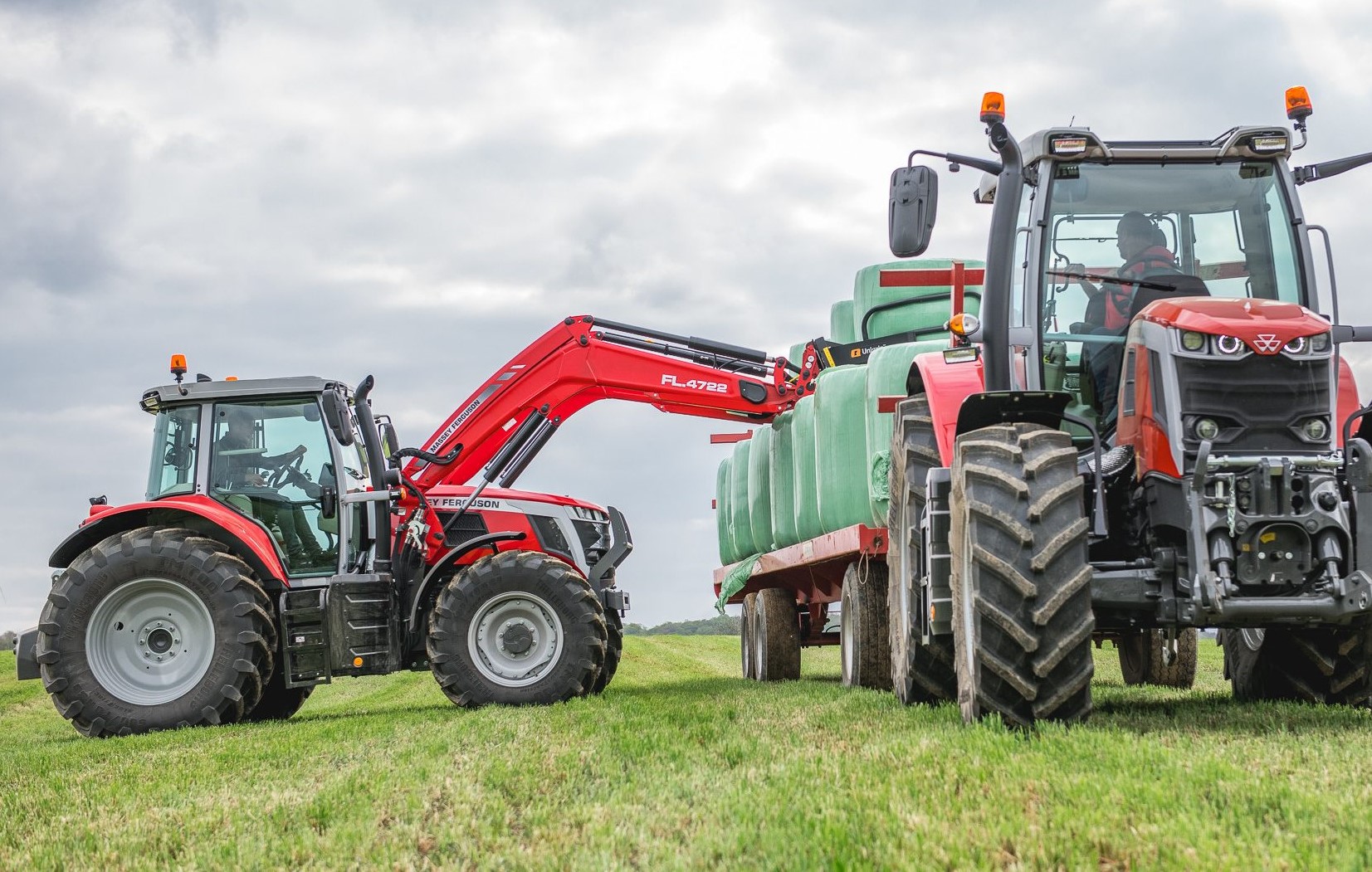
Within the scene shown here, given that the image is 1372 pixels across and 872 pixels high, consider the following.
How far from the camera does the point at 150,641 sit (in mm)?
9789

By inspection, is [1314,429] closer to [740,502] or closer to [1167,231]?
[1167,231]

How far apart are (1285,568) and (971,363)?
2328mm

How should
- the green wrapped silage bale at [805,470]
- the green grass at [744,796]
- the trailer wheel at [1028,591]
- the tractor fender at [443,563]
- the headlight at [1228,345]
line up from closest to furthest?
the green grass at [744,796]
the trailer wheel at [1028,591]
the headlight at [1228,345]
the tractor fender at [443,563]
the green wrapped silage bale at [805,470]

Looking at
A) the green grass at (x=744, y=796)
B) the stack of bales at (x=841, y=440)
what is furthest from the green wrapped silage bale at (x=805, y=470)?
the green grass at (x=744, y=796)

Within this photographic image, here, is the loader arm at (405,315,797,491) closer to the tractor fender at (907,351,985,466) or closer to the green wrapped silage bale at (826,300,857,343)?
the green wrapped silage bale at (826,300,857,343)

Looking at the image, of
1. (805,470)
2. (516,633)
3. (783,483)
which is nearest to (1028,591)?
(516,633)

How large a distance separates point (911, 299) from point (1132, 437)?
6.15 m

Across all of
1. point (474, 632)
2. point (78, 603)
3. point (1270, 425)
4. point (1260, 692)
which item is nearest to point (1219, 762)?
point (1270, 425)

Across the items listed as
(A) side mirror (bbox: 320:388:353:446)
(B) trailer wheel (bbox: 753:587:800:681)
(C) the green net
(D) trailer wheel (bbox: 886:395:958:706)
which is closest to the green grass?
(D) trailer wheel (bbox: 886:395:958:706)

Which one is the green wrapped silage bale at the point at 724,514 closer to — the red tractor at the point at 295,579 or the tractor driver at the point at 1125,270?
the red tractor at the point at 295,579

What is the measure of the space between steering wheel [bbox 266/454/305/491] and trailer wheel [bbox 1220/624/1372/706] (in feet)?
22.4

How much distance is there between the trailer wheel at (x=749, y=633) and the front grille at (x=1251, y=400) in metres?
8.76

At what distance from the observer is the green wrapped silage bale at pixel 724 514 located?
15.4 m

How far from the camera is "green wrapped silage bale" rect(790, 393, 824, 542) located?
1152 cm
